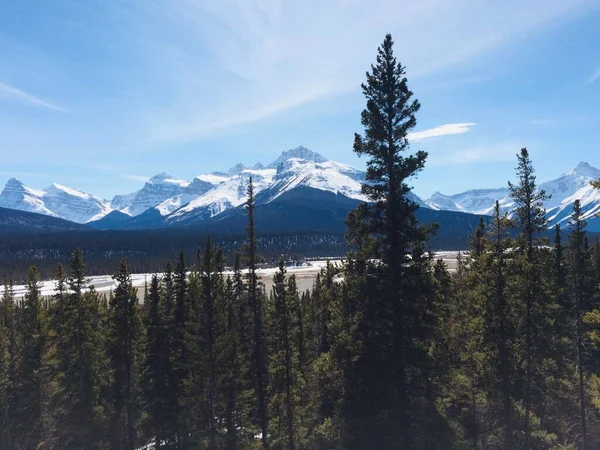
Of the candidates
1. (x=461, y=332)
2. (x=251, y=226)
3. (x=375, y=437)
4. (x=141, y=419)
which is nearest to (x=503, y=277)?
(x=461, y=332)

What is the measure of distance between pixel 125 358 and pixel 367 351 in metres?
22.5

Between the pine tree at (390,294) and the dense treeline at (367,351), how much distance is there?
0.21 ft

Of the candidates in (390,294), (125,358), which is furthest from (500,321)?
(125,358)

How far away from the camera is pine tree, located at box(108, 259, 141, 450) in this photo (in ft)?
112

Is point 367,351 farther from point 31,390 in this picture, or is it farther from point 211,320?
point 31,390

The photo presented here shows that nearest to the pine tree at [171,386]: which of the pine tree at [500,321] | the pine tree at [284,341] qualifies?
the pine tree at [284,341]

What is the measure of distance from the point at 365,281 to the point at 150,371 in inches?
870

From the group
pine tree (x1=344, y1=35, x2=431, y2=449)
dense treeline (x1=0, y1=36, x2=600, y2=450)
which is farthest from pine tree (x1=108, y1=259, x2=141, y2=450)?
pine tree (x1=344, y1=35, x2=431, y2=449)

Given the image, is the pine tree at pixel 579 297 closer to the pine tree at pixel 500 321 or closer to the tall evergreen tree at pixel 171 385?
the pine tree at pixel 500 321

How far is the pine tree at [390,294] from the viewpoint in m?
19.9

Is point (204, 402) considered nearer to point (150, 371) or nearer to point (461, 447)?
point (150, 371)

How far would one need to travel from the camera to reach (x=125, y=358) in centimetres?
3534

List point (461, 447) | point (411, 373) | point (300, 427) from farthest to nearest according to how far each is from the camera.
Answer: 1. point (300, 427)
2. point (461, 447)
3. point (411, 373)

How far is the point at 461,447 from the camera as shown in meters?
22.4
